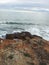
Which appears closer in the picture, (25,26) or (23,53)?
(23,53)

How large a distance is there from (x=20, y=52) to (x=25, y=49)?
0.54m

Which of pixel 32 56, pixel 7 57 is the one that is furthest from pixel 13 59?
pixel 32 56

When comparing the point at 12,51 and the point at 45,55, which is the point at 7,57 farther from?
the point at 45,55

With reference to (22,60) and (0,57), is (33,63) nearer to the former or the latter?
(22,60)

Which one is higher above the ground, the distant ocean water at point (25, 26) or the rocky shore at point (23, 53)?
the rocky shore at point (23, 53)

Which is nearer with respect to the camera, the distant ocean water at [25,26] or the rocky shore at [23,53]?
the rocky shore at [23,53]

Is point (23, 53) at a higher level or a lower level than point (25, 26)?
higher

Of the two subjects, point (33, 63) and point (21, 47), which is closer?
point (33, 63)

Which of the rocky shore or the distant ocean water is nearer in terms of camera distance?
the rocky shore

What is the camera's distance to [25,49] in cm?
1309

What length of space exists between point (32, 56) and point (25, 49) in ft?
2.30

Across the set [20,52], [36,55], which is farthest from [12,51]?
[36,55]

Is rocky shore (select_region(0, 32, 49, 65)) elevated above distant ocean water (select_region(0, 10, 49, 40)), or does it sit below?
above

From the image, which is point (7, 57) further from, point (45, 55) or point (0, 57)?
point (45, 55)
